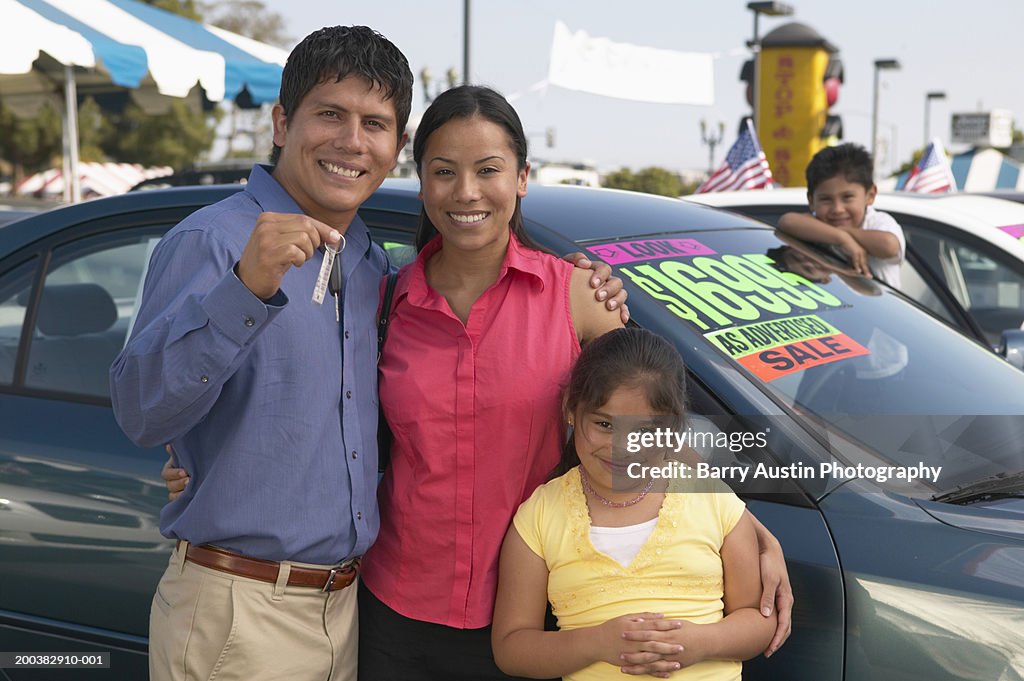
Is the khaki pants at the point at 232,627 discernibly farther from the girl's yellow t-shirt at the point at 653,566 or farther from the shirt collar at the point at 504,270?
the shirt collar at the point at 504,270

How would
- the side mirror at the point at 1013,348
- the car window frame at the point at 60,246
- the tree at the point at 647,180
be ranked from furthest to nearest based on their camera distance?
the tree at the point at 647,180
the side mirror at the point at 1013,348
the car window frame at the point at 60,246

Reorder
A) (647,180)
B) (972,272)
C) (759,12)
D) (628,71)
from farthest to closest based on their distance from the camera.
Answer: (647,180) → (759,12) → (628,71) → (972,272)

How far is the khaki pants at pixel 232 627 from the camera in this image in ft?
5.92

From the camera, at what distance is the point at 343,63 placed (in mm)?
1914

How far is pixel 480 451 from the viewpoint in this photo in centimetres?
187

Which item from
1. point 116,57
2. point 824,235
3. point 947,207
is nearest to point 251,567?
point 824,235

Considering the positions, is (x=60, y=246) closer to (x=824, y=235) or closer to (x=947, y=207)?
(x=824, y=235)

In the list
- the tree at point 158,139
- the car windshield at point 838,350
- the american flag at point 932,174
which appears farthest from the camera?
the tree at point 158,139

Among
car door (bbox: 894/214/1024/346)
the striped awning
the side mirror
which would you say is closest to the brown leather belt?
the side mirror

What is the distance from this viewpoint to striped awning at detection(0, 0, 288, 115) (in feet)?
25.3

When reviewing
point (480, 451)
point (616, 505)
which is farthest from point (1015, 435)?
point (480, 451)

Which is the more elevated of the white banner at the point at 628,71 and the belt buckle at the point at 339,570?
the white banner at the point at 628,71

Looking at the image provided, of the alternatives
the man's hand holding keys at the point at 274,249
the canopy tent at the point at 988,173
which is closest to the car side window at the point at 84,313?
the man's hand holding keys at the point at 274,249

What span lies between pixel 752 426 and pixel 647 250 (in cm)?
58
